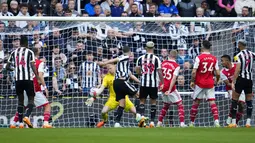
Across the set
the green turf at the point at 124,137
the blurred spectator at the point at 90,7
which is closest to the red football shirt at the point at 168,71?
the blurred spectator at the point at 90,7

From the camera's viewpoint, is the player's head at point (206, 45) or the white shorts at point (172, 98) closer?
the player's head at point (206, 45)

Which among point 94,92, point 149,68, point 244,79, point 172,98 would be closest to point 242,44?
point 244,79

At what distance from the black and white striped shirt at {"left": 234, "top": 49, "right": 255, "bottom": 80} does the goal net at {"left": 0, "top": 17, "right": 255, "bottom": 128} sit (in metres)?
1.05

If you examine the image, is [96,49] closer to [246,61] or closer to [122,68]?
[122,68]

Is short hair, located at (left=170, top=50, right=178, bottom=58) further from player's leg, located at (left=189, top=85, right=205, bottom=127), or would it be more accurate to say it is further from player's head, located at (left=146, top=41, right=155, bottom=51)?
player's leg, located at (left=189, top=85, right=205, bottom=127)

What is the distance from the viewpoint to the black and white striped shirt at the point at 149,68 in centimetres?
1995

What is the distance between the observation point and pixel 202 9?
2491 centimetres

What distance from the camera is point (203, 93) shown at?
20.1 metres

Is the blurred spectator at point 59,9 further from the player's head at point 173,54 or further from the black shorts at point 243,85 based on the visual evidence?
the black shorts at point 243,85

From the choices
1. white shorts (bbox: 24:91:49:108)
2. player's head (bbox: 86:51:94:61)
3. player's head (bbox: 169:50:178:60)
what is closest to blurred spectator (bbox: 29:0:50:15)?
player's head (bbox: 86:51:94:61)

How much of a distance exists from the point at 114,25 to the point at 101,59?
985 millimetres

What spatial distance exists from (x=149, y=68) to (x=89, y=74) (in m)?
2.07

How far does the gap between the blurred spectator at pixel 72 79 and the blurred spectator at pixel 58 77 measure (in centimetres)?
12

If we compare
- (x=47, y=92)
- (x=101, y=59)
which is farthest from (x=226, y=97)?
(x=47, y=92)
